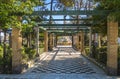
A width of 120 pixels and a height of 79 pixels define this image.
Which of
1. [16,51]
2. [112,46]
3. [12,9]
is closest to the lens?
[12,9]

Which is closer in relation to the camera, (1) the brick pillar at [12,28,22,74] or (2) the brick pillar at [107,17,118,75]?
(2) the brick pillar at [107,17,118,75]

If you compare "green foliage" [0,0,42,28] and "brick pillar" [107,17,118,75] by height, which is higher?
"green foliage" [0,0,42,28]

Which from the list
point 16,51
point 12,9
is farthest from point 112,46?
point 12,9

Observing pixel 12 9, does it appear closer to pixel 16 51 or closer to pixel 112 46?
pixel 16 51

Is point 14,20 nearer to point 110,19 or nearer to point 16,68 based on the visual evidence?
point 16,68

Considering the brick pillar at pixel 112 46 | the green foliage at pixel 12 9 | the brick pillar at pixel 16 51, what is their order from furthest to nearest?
the brick pillar at pixel 16 51 → the brick pillar at pixel 112 46 → the green foliage at pixel 12 9

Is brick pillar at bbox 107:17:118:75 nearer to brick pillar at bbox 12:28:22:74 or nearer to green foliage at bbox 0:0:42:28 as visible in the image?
green foliage at bbox 0:0:42:28

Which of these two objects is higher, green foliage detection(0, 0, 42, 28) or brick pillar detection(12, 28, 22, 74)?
green foliage detection(0, 0, 42, 28)

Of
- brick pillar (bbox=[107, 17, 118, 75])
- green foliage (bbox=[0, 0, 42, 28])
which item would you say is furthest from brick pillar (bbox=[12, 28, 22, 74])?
brick pillar (bbox=[107, 17, 118, 75])

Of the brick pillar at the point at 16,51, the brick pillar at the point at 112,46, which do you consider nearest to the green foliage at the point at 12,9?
the brick pillar at the point at 16,51

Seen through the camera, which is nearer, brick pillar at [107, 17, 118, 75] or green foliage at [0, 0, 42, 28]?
green foliage at [0, 0, 42, 28]

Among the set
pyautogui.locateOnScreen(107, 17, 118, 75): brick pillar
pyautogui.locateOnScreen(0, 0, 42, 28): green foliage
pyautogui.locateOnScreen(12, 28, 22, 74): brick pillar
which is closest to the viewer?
pyautogui.locateOnScreen(0, 0, 42, 28): green foliage

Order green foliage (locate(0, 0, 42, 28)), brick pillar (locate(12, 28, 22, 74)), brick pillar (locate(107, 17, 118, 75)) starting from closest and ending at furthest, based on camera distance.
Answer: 1. green foliage (locate(0, 0, 42, 28))
2. brick pillar (locate(107, 17, 118, 75))
3. brick pillar (locate(12, 28, 22, 74))

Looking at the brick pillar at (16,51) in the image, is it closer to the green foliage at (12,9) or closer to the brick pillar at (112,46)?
the green foliage at (12,9)
